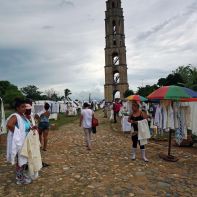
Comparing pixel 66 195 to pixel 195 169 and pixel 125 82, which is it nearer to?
pixel 195 169

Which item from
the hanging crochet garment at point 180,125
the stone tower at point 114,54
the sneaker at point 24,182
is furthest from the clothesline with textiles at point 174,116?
the stone tower at point 114,54

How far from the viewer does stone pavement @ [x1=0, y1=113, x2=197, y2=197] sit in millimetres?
6797

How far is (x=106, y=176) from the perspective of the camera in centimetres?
796

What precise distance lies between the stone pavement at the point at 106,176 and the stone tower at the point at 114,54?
5858 centimetres

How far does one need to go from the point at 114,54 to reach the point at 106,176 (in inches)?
2576

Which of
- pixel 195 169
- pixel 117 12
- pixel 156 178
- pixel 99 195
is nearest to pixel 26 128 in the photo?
pixel 99 195

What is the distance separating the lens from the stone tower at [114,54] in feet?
231

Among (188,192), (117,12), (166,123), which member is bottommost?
(188,192)

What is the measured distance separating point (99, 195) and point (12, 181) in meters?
2.38

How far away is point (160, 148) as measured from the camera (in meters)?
12.6

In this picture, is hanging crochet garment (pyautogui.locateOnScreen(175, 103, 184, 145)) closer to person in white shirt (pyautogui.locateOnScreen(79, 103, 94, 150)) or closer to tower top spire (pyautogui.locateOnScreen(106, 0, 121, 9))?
person in white shirt (pyautogui.locateOnScreen(79, 103, 94, 150))

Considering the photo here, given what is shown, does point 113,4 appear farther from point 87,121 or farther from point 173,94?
point 173,94

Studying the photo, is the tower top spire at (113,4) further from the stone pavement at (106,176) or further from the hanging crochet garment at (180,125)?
the hanging crochet garment at (180,125)

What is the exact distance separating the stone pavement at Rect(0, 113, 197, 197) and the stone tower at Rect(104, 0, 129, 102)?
58.6 meters
